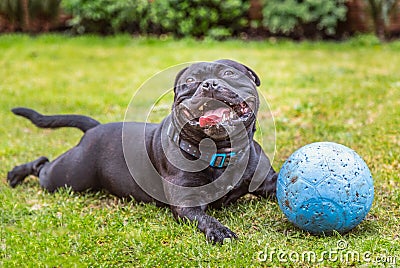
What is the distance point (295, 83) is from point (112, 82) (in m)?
3.10

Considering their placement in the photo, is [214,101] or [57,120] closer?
[214,101]

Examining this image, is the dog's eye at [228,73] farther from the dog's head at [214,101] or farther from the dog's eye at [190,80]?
the dog's eye at [190,80]

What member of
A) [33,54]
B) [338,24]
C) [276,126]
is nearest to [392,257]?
[276,126]

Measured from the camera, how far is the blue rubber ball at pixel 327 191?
373 cm

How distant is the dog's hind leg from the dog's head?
1.85 metres

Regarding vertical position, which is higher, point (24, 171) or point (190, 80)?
point (190, 80)

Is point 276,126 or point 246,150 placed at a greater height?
point 246,150

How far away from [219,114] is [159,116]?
310 centimetres

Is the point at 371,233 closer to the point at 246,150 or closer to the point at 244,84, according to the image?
the point at 246,150

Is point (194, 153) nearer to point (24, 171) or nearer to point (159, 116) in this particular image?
point (24, 171)

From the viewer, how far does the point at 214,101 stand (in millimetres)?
3951

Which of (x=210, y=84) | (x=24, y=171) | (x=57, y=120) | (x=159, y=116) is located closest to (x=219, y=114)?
(x=210, y=84)

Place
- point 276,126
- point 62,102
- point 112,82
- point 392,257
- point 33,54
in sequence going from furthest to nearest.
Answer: point 33,54, point 112,82, point 62,102, point 276,126, point 392,257

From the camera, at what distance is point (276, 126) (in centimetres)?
700
